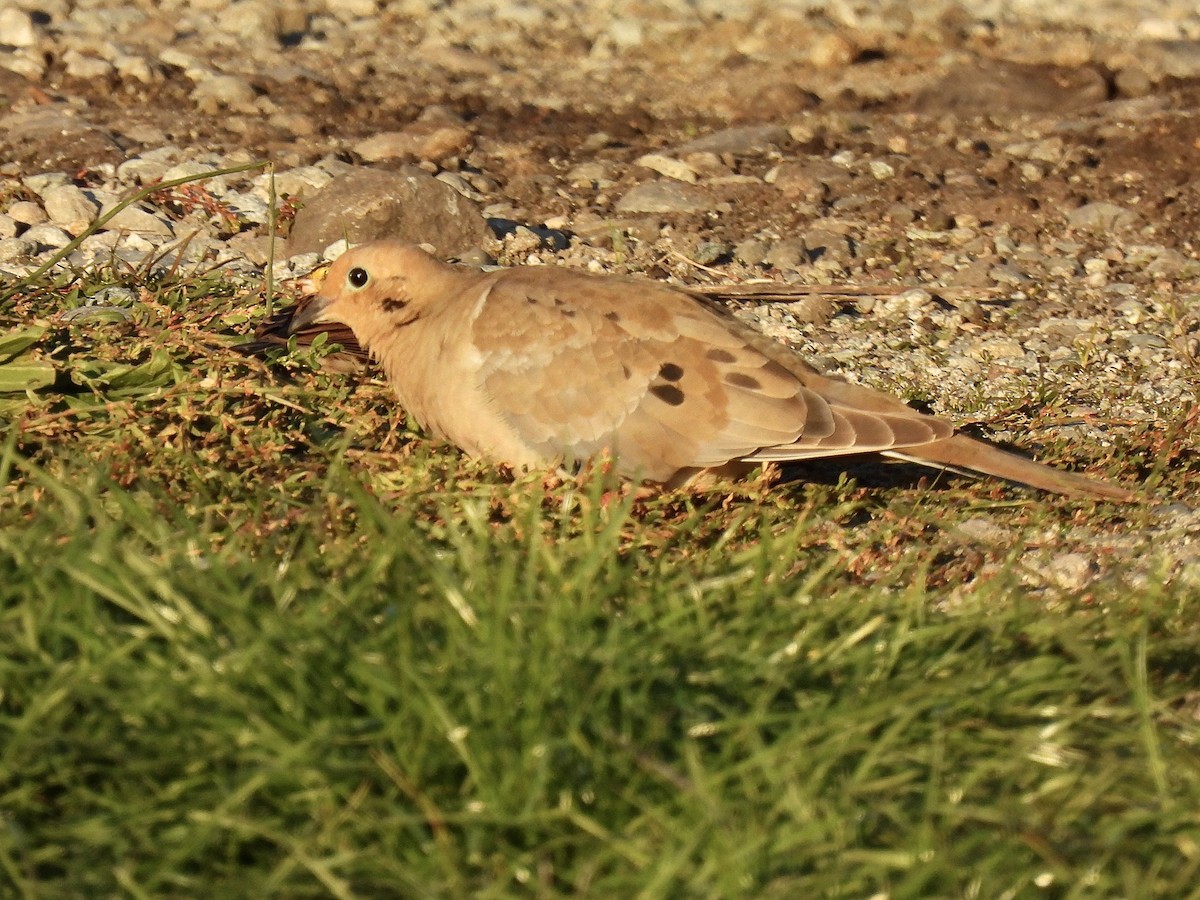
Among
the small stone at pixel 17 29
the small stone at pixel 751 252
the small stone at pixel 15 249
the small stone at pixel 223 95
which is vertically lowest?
the small stone at pixel 17 29

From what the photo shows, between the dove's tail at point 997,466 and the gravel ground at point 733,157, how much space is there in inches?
8.8

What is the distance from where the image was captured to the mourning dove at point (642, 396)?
14.3 feet

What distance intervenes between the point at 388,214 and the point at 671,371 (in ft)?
7.25

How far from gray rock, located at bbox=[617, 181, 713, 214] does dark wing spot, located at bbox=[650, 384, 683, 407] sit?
275 cm

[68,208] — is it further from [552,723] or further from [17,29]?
[552,723]

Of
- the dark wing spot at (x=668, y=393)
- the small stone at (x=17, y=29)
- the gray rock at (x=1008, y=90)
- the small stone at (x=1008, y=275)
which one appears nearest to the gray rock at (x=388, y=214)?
the small stone at (x=1008, y=275)

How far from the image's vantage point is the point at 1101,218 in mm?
7273

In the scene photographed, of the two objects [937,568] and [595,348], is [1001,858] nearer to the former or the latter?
[937,568]

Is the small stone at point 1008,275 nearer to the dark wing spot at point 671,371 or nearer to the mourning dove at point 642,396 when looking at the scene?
the mourning dove at point 642,396

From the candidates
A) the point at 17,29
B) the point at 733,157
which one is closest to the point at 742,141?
the point at 733,157

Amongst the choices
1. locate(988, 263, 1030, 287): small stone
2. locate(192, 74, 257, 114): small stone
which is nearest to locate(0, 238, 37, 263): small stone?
locate(192, 74, 257, 114): small stone

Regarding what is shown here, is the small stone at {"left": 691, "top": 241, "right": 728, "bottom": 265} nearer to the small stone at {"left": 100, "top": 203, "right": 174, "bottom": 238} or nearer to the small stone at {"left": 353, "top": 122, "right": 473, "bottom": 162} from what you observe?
the small stone at {"left": 353, "top": 122, "right": 473, "bottom": 162}

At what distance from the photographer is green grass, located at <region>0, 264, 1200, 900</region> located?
2.67 metres

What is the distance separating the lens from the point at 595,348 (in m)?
4.44
